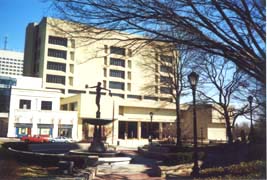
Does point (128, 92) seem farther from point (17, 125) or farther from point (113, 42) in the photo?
point (113, 42)

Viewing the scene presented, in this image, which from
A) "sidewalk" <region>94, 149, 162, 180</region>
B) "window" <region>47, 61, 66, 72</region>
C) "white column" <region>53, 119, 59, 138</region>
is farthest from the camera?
"window" <region>47, 61, 66, 72</region>

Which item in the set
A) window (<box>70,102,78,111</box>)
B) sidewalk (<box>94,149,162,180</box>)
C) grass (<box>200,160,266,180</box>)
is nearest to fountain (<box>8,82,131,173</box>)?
sidewalk (<box>94,149,162,180</box>)

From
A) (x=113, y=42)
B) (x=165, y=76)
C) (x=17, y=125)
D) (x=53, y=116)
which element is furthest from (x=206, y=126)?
(x=113, y=42)

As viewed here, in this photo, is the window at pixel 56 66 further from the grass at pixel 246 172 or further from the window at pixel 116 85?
the grass at pixel 246 172

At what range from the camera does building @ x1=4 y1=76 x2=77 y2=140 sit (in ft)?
90.5

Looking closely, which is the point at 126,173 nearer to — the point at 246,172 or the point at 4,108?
the point at 246,172

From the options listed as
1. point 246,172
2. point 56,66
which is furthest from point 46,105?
point 246,172

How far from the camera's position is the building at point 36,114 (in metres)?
27.6

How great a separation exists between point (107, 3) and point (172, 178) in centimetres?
607

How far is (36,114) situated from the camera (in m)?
30.7

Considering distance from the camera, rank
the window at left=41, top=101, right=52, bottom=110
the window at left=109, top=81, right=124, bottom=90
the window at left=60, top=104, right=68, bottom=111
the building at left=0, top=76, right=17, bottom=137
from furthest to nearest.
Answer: the window at left=60, top=104, right=68, bottom=111 < the window at left=109, top=81, right=124, bottom=90 < the window at left=41, top=101, right=52, bottom=110 < the building at left=0, top=76, right=17, bottom=137

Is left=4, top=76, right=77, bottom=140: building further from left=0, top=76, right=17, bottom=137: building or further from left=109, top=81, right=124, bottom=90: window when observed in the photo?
left=109, top=81, right=124, bottom=90: window

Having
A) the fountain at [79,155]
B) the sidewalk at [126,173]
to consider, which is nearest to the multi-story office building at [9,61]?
the fountain at [79,155]

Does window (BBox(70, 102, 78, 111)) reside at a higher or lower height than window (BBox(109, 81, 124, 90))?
lower
